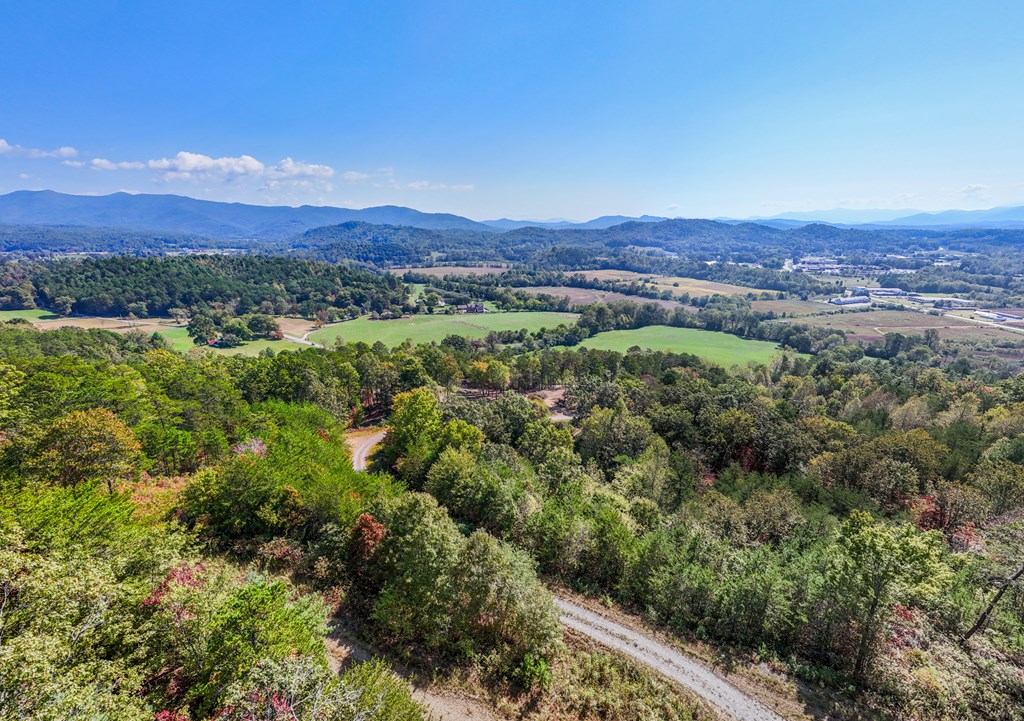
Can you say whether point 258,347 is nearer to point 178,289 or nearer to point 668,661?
point 178,289

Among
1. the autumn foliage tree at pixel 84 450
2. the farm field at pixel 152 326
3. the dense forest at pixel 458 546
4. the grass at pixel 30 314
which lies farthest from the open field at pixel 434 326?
the autumn foliage tree at pixel 84 450

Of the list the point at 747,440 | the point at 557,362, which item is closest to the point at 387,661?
the point at 747,440

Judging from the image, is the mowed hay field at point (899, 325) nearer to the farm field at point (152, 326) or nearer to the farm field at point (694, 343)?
the farm field at point (694, 343)

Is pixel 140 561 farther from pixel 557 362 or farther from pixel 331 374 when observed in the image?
pixel 557 362

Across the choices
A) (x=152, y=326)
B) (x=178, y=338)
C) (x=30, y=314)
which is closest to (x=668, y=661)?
(x=178, y=338)

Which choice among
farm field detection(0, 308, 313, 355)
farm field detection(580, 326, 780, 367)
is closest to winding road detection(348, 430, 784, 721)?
farm field detection(580, 326, 780, 367)
